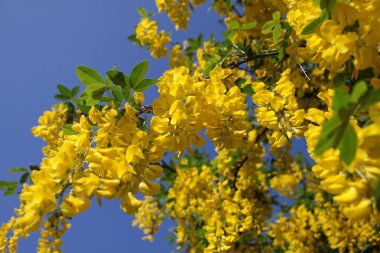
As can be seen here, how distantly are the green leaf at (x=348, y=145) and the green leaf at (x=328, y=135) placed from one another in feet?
0.07

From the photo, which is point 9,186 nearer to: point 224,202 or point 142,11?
point 224,202

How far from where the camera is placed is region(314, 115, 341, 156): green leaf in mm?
788

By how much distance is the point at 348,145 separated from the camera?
797 millimetres

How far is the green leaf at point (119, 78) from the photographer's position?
154 cm

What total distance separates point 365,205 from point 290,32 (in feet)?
5.06

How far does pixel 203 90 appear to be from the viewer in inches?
68.4

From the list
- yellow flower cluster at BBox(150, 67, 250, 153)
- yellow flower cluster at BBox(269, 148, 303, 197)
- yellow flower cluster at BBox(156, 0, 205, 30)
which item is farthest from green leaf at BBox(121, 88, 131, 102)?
yellow flower cluster at BBox(156, 0, 205, 30)

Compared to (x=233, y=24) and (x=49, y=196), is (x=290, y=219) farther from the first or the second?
(x=49, y=196)

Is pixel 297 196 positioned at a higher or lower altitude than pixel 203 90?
higher

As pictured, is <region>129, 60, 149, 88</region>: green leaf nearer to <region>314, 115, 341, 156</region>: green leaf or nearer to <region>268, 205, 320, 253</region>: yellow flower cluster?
<region>314, 115, 341, 156</region>: green leaf

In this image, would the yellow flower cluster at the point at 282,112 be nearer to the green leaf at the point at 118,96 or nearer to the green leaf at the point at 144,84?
the green leaf at the point at 144,84

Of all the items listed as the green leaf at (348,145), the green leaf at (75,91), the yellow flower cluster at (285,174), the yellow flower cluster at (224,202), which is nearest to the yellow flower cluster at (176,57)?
the yellow flower cluster at (224,202)

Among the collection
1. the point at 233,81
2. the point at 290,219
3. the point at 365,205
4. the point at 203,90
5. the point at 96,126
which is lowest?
the point at 365,205

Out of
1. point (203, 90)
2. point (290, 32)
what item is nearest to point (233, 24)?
point (290, 32)
